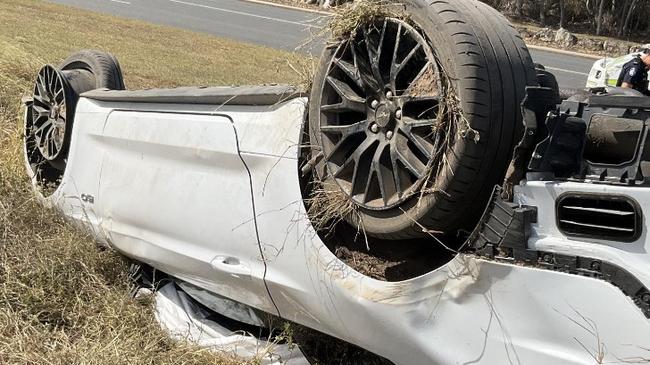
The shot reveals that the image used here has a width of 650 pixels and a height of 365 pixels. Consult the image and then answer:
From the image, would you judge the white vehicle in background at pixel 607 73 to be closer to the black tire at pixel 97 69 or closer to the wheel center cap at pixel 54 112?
the black tire at pixel 97 69

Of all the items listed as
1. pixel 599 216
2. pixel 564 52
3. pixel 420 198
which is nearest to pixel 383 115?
pixel 420 198

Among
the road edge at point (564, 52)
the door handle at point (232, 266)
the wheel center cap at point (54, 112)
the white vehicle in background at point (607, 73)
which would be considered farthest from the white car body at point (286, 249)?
the road edge at point (564, 52)

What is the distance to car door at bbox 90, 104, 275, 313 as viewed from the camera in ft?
10.6

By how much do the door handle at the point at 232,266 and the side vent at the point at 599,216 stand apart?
59.7 inches

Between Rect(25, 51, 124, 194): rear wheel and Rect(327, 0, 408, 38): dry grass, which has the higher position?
Rect(327, 0, 408, 38): dry grass

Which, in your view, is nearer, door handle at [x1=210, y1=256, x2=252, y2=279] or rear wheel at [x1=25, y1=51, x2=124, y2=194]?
door handle at [x1=210, y1=256, x2=252, y2=279]

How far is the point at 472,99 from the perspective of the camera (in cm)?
228

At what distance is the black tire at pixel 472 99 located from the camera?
7.52 feet

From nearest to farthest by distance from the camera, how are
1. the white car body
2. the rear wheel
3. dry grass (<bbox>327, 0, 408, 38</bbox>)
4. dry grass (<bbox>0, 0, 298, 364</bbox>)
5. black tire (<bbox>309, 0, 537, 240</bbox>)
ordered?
the white car body < black tire (<bbox>309, 0, 537, 240</bbox>) < dry grass (<bbox>327, 0, 408, 38</bbox>) < dry grass (<bbox>0, 0, 298, 364</bbox>) < the rear wheel

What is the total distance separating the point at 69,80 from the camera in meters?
4.72

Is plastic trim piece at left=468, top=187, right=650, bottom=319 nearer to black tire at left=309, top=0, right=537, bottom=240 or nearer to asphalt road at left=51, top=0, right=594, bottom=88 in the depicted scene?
black tire at left=309, top=0, right=537, bottom=240

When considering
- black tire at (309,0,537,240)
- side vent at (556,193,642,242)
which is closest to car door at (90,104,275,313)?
black tire at (309,0,537,240)

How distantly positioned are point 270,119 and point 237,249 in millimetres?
580

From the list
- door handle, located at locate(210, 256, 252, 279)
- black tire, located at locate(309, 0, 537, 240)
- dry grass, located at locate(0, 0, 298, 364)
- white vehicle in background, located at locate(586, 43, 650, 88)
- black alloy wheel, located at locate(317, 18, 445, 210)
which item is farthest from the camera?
white vehicle in background, located at locate(586, 43, 650, 88)
